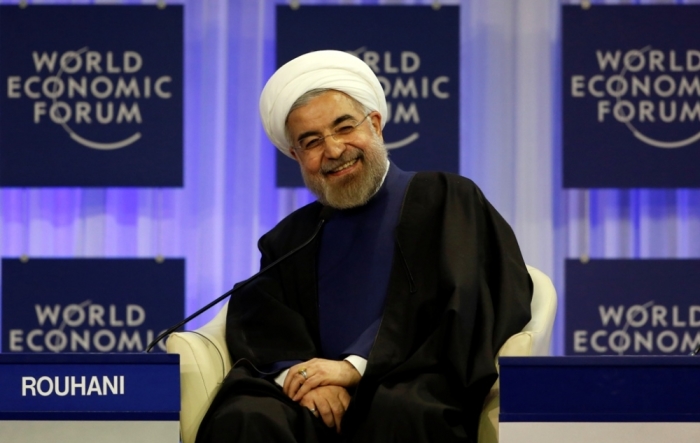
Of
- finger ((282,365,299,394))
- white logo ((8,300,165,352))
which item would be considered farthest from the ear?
white logo ((8,300,165,352))

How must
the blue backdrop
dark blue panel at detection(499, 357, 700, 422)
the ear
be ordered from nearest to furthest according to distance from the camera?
dark blue panel at detection(499, 357, 700, 422), the ear, the blue backdrop

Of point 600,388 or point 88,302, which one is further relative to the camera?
point 88,302

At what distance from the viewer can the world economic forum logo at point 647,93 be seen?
466 centimetres

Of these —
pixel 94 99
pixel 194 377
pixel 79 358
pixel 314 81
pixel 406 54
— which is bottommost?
pixel 194 377

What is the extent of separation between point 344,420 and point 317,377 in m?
0.14

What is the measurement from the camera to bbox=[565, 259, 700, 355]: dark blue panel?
4.63 meters

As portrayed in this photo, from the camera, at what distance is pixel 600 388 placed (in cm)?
225

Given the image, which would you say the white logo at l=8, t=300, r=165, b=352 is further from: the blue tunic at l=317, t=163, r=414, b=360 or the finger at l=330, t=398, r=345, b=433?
the finger at l=330, t=398, r=345, b=433

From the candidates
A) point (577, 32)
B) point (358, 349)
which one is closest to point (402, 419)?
point (358, 349)

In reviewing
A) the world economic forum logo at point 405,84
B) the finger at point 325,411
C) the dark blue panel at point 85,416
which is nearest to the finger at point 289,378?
the finger at point 325,411

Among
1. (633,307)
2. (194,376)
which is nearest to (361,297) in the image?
(194,376)

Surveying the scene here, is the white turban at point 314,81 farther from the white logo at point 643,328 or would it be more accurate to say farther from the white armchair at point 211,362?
the white logo at point 643,328

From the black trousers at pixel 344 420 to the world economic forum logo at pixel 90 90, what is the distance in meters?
2.29

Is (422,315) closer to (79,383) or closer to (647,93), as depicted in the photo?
(79,383)
